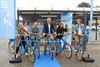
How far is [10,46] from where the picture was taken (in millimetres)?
17406

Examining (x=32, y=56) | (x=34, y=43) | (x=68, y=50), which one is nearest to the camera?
(x=32, y=56)

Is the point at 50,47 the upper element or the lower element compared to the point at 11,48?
upper

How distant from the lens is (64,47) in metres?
14.7

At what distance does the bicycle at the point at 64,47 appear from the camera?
14.4 meters

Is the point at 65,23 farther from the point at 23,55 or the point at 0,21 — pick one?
the point at 0,21

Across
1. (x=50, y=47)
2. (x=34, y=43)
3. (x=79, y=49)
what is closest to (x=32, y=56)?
(x=34, y=43)

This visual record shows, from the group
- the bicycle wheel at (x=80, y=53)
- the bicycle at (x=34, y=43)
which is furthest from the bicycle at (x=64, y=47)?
the bicycle at (x=34, y=43)

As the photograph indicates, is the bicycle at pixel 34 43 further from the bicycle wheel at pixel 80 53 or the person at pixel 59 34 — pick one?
the bicycle wheel at pixel 80 53

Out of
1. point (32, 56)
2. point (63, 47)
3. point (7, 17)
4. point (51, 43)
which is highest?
point (7, 17)

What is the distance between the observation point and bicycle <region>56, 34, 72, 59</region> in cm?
1444

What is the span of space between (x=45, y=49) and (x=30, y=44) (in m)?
1.52

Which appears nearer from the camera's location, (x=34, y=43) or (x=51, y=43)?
(x=34, y=43)

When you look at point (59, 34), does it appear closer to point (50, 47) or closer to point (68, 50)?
point (68, 50)

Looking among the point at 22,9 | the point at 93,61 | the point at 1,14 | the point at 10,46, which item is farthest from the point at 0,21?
the point at 22,9
